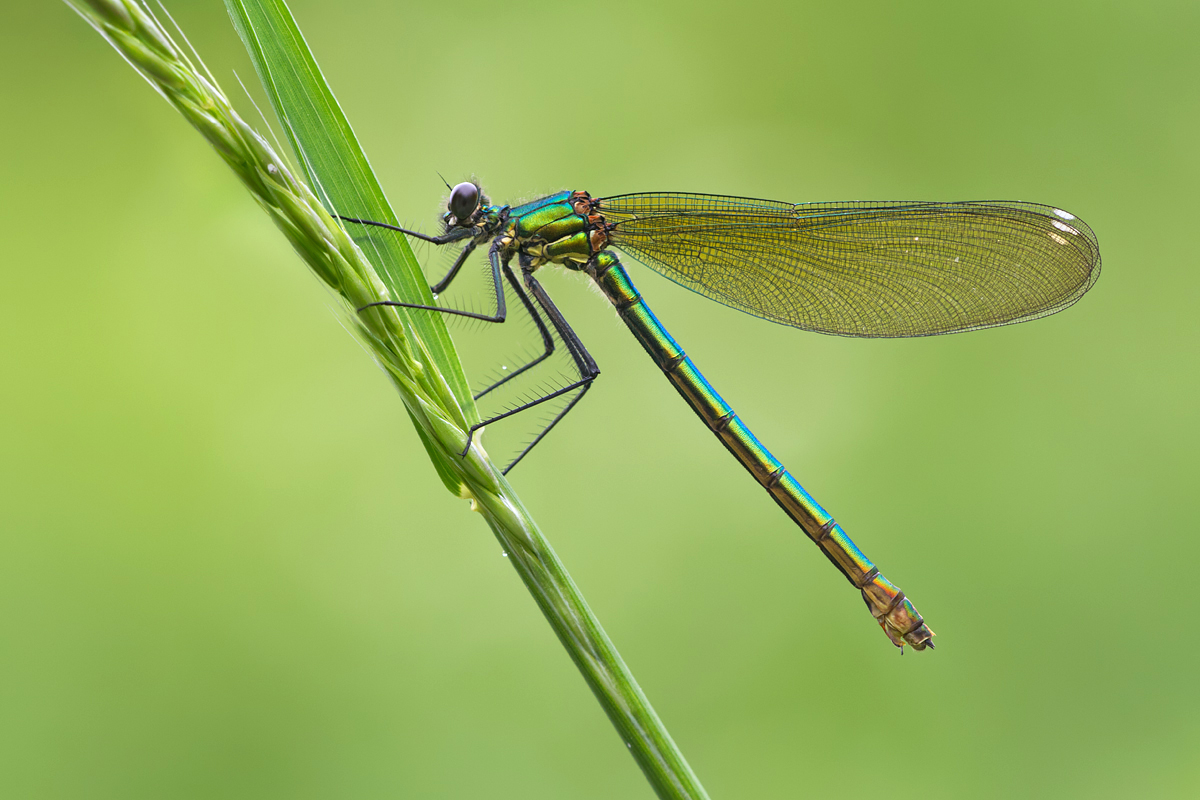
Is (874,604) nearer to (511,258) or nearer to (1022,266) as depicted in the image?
(1022,266)

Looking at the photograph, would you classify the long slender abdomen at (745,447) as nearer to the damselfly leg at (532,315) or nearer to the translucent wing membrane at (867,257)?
the translucent wing membrane at (867,257)

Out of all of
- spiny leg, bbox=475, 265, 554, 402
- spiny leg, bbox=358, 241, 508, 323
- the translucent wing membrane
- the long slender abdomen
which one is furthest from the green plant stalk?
the translucent wing membrane

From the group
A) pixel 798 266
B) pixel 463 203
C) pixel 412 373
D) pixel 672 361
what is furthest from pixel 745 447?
pixel 412 373

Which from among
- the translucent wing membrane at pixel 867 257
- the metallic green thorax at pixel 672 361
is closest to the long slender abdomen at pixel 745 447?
the metallic green thorax at pixel 672 361

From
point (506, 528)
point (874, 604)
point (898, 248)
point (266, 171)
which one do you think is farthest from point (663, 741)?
point (898, 248)

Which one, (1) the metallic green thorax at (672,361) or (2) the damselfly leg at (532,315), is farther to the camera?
(1) the metallic green thorax at (672,361)

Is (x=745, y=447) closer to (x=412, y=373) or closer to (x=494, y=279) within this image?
(x=494, y=279)

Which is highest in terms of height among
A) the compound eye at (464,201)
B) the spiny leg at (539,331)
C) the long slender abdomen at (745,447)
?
the compound eye at (464,201)
